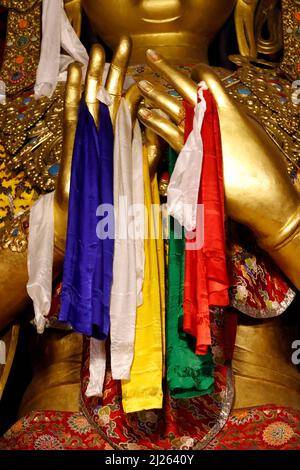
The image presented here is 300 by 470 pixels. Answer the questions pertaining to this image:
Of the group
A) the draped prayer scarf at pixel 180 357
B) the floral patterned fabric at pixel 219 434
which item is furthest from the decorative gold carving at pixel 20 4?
the floral patterned fabric at pixel 219 434

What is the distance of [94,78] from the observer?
256cm

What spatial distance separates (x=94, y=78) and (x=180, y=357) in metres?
0.64

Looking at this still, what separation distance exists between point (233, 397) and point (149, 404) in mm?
291

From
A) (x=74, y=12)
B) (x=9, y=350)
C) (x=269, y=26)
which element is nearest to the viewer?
(x=9, y=350)

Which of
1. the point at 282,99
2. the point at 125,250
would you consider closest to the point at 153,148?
the point at 125,250

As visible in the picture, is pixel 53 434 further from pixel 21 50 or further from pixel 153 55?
pixel 21 50

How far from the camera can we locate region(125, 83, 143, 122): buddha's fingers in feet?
8.59

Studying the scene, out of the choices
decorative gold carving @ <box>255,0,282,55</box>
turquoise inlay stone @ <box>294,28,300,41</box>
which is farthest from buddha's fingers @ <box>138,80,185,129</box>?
decorative gold carving @ <box>255,0,282,55</box>

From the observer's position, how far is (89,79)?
2.56m

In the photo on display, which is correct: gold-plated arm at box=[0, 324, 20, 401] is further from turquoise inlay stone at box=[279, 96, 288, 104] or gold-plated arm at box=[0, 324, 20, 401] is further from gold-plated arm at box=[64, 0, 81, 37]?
gold-plated arm at box=[64, 0, 81, 37]

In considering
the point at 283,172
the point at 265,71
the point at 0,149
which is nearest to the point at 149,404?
the point at 283,172

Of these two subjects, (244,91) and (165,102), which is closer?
(165,102)

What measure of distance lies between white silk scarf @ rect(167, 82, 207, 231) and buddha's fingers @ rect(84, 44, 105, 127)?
0.80 feet

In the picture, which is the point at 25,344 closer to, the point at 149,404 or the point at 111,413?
the point at 111,413
